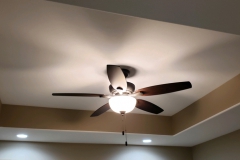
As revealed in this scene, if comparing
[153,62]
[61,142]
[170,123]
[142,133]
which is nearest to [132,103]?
[153,62]

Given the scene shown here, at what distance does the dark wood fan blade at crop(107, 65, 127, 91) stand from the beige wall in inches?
76.6

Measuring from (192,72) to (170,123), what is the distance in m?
1.37

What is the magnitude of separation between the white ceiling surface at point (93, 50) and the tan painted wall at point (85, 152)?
1.16m

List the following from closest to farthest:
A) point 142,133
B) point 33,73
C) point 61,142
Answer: point 33,73 < point 142,133 < point 61,142

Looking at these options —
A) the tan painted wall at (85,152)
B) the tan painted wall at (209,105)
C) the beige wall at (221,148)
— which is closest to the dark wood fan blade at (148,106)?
the tan painted wall at (209,105)

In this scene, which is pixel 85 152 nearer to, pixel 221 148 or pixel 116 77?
pixel 221 148

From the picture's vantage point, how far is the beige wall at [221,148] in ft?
9.83

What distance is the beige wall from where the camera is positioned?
9.83 ft

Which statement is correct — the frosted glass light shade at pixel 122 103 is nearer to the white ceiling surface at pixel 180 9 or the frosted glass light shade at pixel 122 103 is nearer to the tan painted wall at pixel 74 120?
the white ceiling surface at pixel 180 9

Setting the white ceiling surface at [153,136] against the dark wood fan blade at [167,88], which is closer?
the dark wood fan blade at [167,88]

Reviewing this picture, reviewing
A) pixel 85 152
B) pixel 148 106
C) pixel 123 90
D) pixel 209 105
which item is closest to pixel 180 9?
pixel 123 90

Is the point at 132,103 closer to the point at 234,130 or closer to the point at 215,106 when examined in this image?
the point at 215,106

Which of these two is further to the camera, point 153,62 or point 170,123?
point 170,123

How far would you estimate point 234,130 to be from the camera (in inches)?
119
